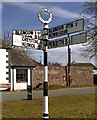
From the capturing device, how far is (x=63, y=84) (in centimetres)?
4459

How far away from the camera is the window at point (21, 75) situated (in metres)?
37.8

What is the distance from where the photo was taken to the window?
1489 inches

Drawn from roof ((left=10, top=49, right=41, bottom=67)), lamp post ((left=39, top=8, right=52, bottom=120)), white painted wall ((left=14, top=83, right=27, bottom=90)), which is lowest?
white painted wall ((left=14, top=83, right=27, bottom=90))

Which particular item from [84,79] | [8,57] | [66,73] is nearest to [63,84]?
[66,73]

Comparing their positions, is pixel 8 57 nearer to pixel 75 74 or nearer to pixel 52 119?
pixel 75 74

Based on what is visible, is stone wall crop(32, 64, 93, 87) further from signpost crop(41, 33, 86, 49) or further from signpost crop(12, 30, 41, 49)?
signpost crop(41, 33, 86, 49)

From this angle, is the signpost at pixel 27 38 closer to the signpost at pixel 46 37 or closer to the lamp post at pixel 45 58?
the signpost at pixel 46 37

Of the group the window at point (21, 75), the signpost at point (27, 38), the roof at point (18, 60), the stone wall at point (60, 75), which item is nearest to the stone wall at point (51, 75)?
the stone wall at point (60, 75)

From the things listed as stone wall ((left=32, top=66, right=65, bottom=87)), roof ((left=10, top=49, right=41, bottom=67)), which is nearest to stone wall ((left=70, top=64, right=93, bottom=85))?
stone wall ((left=32, top=66, right=65, bottom=87))

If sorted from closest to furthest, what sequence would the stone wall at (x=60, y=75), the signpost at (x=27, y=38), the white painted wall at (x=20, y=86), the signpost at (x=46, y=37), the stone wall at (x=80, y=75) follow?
the signpost at (x=46, y=37)
the signpost at (x=27, y=38)
the white painted wall at (x=20, y=86)
the stone wall at (x=60, y=75)
the stone wall at (x=80, y=75)

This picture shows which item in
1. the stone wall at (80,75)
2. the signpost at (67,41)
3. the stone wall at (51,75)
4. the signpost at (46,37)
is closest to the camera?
the signpost at (67,41)

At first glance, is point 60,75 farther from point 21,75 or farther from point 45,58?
point 45,58

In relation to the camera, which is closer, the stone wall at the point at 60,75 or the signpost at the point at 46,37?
the signpost at the point at 46,37

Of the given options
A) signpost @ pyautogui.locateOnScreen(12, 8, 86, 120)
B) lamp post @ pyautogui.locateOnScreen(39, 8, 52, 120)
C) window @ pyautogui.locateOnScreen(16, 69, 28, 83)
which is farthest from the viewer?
window @ pyautogui.locateOnScreen(16, 69, 28, 83)
